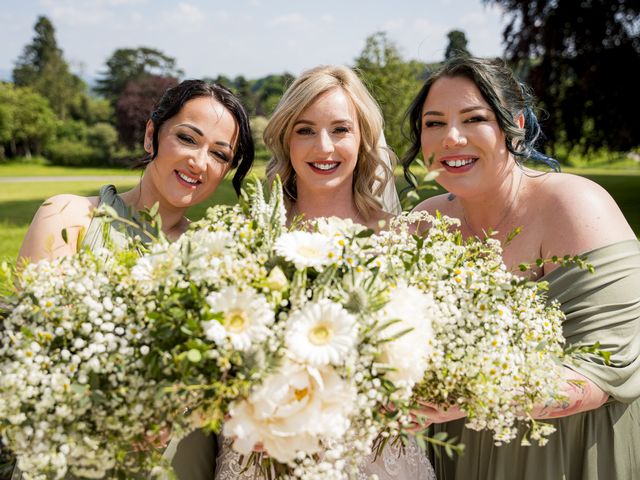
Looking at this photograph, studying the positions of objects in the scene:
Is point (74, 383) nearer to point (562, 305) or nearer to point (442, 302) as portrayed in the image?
point (442, 302)

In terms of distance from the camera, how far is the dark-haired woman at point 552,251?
265cm

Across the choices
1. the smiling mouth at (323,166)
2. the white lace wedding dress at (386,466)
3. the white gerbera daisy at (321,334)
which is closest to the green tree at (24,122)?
the smiling mouth at (323,166)

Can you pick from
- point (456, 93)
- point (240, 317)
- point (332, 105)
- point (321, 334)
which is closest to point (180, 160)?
point (332, 105)

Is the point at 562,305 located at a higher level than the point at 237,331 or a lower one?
lower

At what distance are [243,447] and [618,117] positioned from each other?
68.9ft

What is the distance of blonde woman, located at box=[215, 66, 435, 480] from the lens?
3643 mm

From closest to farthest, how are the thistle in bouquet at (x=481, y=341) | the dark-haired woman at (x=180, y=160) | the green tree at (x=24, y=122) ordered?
the thistle in bouquet at (x=481, y=341)
the dark-haired woman at (x=180, y=160)
the green tree at (x=24, y=122)

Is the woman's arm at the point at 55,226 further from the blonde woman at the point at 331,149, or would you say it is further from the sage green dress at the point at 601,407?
the sage green dress at the point at 601,407

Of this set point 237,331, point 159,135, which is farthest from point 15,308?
point 159,135

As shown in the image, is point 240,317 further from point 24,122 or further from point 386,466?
point 24,122

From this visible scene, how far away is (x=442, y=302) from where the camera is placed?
1952 mm

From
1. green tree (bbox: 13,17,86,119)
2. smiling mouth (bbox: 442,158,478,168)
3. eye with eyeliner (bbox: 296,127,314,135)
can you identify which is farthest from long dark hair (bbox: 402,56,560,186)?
green tree (bbox: 13,17,86,119)

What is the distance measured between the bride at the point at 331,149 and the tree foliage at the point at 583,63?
16.5 meters

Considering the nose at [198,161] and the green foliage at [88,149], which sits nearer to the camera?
the nose at [198,161]
